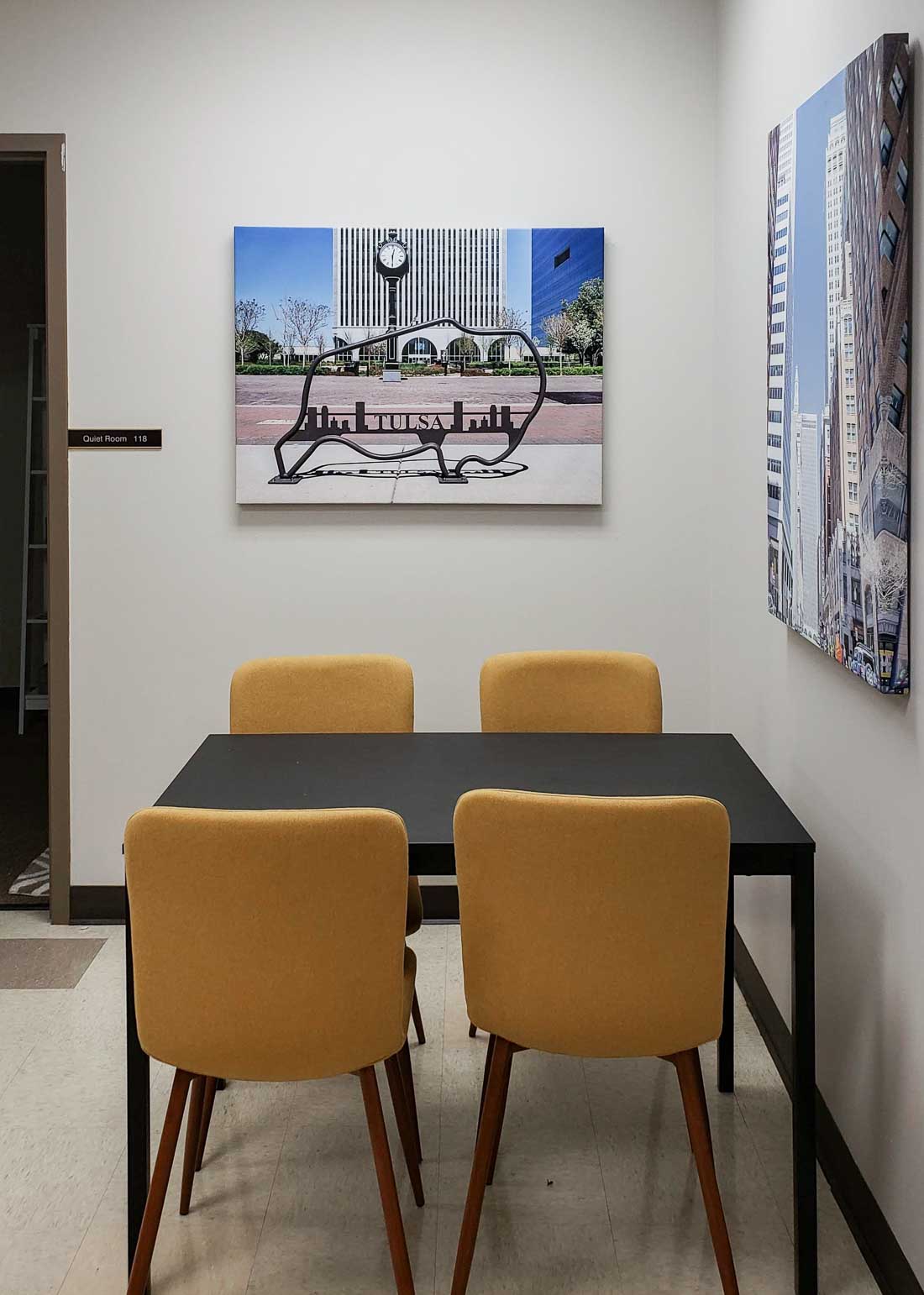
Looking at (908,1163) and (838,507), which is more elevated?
(838,507)

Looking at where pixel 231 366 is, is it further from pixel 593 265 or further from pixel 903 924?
pixel 903 924

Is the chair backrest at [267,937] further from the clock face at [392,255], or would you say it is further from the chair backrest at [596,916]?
the clock face at [392,255]

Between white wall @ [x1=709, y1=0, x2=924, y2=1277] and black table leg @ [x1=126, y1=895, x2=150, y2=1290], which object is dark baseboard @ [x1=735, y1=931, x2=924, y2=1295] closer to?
white wall @ [x1=709, y1=0, x2=924, y2=1277]

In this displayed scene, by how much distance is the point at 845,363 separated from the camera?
231 centimetres

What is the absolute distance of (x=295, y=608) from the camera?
391 cm

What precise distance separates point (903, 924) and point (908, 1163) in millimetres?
393

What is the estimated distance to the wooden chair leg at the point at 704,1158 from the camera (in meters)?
2.05

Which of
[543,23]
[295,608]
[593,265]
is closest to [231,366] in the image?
[295,608]

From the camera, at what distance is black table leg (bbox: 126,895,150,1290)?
2.19m

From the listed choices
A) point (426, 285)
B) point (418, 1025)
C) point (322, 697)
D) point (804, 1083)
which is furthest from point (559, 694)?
point (426, 285)

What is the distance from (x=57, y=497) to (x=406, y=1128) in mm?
2269

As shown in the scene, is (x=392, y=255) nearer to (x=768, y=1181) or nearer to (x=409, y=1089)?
(x=409, y=1089)

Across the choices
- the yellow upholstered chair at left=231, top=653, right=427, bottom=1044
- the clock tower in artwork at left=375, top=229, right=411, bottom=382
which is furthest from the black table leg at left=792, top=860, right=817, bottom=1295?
the clock tower in artwork at left=375, top=229, right=411, bottom=382

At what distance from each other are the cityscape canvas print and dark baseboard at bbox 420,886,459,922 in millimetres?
1512
